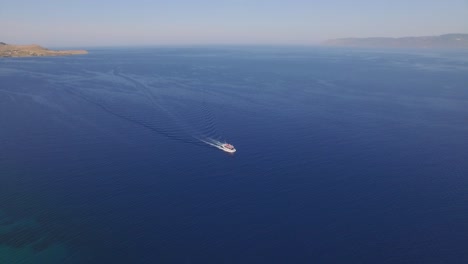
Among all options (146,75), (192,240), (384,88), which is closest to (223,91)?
(146,75)

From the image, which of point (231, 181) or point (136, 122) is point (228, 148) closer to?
point (231, 181)

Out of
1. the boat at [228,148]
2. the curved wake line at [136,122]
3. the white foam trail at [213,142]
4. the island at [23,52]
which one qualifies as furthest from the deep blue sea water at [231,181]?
the island at [23,52]

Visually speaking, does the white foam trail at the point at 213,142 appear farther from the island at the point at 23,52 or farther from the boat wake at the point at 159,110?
the island at the point at 23,52

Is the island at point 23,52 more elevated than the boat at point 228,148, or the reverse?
the island at point 23,52

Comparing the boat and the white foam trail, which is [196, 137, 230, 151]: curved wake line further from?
the boat

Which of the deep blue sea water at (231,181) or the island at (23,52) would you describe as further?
the island at (23,52)

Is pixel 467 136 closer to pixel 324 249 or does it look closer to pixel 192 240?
pixel 324 249

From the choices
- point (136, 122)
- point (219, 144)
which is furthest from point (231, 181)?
point (136, 122)

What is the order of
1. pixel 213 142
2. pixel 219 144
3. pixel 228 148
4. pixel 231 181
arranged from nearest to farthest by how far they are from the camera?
pixel 231 181 < pixel 228 148 < pixel 219 144 < pixel 213 142
